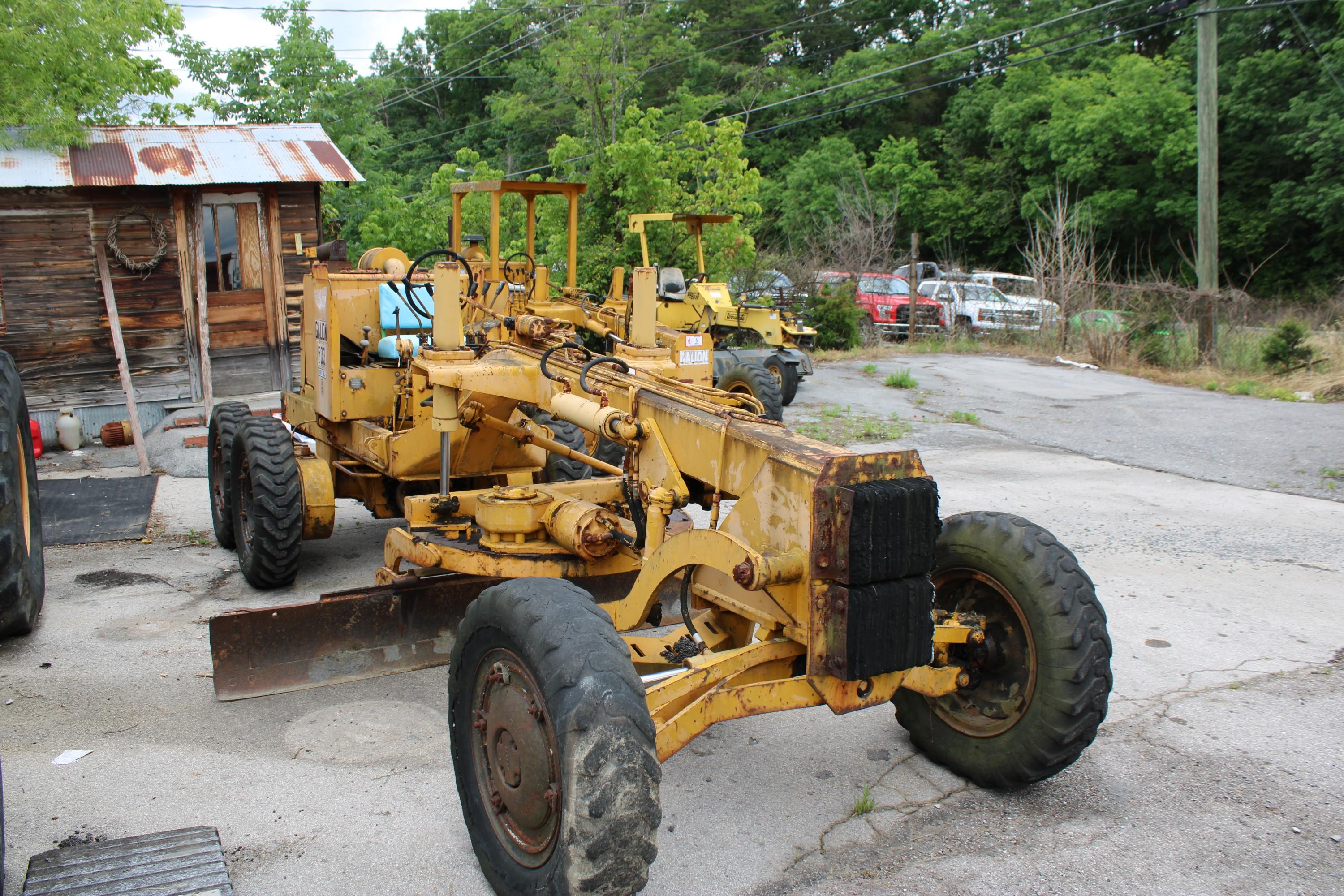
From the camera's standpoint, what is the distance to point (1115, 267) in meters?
34.5

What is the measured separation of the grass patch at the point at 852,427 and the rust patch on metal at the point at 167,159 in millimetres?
8177

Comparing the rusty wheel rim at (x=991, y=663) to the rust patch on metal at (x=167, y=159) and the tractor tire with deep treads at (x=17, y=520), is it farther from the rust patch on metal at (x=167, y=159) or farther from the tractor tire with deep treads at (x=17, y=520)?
the rust patch on metal at (x=167, y=159)

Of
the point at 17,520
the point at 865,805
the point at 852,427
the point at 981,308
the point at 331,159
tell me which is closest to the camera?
the point at 865,805

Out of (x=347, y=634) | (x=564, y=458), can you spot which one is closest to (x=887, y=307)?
(x=564, y=458)

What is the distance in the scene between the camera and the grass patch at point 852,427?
1213cm

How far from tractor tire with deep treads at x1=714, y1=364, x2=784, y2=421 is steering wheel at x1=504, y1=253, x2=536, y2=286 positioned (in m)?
3.62

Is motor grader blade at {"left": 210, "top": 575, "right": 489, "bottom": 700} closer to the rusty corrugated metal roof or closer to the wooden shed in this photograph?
the wooden shed

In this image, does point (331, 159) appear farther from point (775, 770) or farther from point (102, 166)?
point (775, 770)

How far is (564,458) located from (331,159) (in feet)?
28.6

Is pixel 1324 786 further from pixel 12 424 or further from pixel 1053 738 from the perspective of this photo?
pixel 12 424

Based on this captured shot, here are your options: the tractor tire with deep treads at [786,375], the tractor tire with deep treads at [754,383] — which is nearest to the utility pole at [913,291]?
the tractor tire with deep treads at [786,375]

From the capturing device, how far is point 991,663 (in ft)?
13.5

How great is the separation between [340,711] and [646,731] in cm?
248

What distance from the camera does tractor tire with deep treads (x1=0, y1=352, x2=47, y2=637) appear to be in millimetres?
5305
